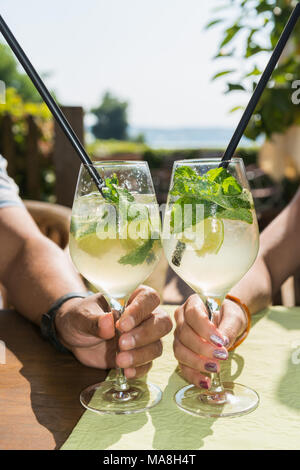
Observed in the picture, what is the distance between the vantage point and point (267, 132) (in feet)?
8.56

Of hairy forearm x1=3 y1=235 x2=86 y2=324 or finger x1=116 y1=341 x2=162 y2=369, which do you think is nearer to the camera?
finger x1=116 y1=341 x2=162 y2=369

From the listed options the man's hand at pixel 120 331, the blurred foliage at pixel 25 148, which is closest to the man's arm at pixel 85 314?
the man's hand at pixel 120 331

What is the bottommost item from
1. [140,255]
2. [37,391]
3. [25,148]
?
[37,391]

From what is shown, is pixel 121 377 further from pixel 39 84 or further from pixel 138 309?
pixel 39 84

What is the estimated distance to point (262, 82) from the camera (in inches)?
39.6

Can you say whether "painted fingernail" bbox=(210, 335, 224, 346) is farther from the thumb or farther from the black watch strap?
the black watch strap

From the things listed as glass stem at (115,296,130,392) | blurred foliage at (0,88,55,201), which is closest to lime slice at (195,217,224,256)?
glass stem at (115,296,130,392)

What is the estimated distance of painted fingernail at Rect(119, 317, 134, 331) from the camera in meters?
1.10

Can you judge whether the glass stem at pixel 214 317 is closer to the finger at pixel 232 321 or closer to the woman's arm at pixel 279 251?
the finger at pixel 232 321

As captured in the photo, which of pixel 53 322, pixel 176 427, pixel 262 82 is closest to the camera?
pixel 176 427

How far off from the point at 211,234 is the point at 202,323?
0.71 feet

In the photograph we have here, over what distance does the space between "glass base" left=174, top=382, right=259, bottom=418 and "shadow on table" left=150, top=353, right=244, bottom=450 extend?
→ 18mm

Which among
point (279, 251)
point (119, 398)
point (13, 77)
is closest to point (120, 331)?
point (119, 398)

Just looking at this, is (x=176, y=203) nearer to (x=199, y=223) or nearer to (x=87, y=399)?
(x=199, y=223)
